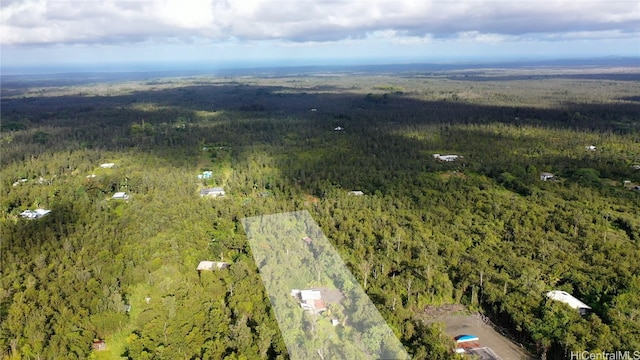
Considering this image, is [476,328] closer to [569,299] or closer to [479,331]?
[479,331]

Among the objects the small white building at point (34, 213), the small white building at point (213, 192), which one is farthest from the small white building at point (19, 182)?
the small white building at point (213, 192)

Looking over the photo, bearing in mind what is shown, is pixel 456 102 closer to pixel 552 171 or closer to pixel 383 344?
pixel 552 171

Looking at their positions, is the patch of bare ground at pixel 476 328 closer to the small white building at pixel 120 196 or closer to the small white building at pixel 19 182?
the small white building at pixel 120 196

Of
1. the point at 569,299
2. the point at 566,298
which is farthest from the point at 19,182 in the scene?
the point at 569,299

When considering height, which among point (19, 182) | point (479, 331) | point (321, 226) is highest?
point (19, 182)

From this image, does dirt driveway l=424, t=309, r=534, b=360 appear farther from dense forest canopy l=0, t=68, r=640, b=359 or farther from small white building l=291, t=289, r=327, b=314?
small white building l=291, t=289, r=327, b=314

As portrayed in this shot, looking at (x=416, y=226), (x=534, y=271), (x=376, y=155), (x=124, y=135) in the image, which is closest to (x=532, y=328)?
(x=534, y=271)
